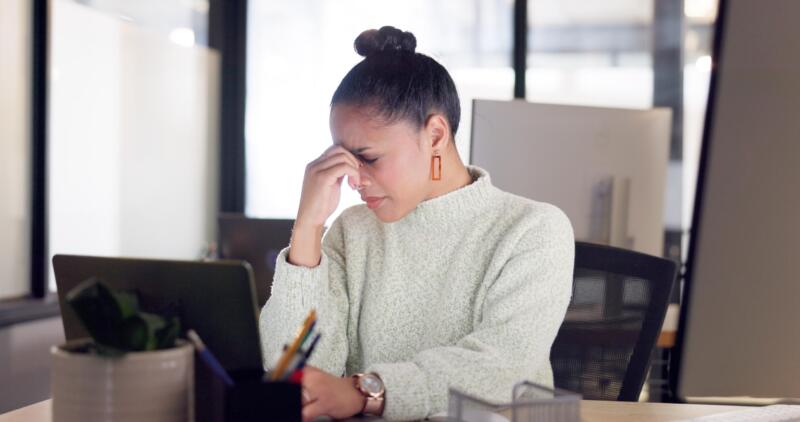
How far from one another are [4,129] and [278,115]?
1833mm

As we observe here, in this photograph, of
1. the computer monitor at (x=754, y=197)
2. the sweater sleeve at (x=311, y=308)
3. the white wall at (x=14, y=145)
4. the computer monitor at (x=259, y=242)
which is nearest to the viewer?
the computer monitor at (x=754, y=197)

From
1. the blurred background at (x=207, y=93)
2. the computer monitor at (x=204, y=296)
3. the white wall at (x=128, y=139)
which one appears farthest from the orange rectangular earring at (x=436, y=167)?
the white wall at (x=128, y=139)

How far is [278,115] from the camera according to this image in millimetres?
4707

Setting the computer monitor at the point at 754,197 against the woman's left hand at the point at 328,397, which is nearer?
the computer monitor at the point at 754,197

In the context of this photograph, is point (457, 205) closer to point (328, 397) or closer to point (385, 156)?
point (385, 156)

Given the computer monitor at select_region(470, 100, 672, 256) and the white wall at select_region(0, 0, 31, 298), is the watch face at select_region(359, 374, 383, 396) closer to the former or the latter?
the computer monitor at select_region(470, 100, 672, 256)

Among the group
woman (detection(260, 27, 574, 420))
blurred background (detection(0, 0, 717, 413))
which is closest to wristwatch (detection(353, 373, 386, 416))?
woman (detection(260, 27, 574, 420))

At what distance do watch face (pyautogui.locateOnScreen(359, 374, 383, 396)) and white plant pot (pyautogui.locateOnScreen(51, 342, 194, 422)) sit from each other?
1.09 ft

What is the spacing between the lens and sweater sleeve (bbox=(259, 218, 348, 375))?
1402mm

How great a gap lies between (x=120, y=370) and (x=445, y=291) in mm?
708

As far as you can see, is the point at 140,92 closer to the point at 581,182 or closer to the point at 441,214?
the point at 581,182

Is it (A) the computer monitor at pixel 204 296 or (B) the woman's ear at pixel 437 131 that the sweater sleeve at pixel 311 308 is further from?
(A) the computer monitor at pixel 204 296

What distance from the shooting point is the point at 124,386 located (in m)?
0.83

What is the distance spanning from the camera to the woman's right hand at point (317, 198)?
1.41 m
